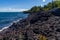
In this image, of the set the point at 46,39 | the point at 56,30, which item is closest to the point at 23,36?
the point at 46,39

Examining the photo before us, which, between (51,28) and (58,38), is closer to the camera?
(58,38)

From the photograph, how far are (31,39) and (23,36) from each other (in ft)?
1.52

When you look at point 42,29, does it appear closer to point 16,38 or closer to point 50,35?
point 50,35

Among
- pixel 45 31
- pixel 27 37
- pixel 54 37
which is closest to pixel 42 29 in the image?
pixel 45 31

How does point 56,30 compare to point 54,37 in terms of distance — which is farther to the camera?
point 56,30

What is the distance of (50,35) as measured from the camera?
16.6 metres

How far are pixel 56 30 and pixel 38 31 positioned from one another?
4.14 ft

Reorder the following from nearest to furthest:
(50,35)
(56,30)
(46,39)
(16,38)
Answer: (16,38) → (46,39) → (50,35) → (56,30)

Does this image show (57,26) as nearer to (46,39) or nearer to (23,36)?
(46,39)

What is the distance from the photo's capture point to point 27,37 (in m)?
14.7

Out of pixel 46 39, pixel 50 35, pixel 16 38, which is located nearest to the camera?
pixel 16 38

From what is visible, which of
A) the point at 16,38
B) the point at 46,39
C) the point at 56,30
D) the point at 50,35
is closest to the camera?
the point at 16,38

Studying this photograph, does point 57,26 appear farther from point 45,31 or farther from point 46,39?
point 46,39

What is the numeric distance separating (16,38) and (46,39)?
6.84ft
